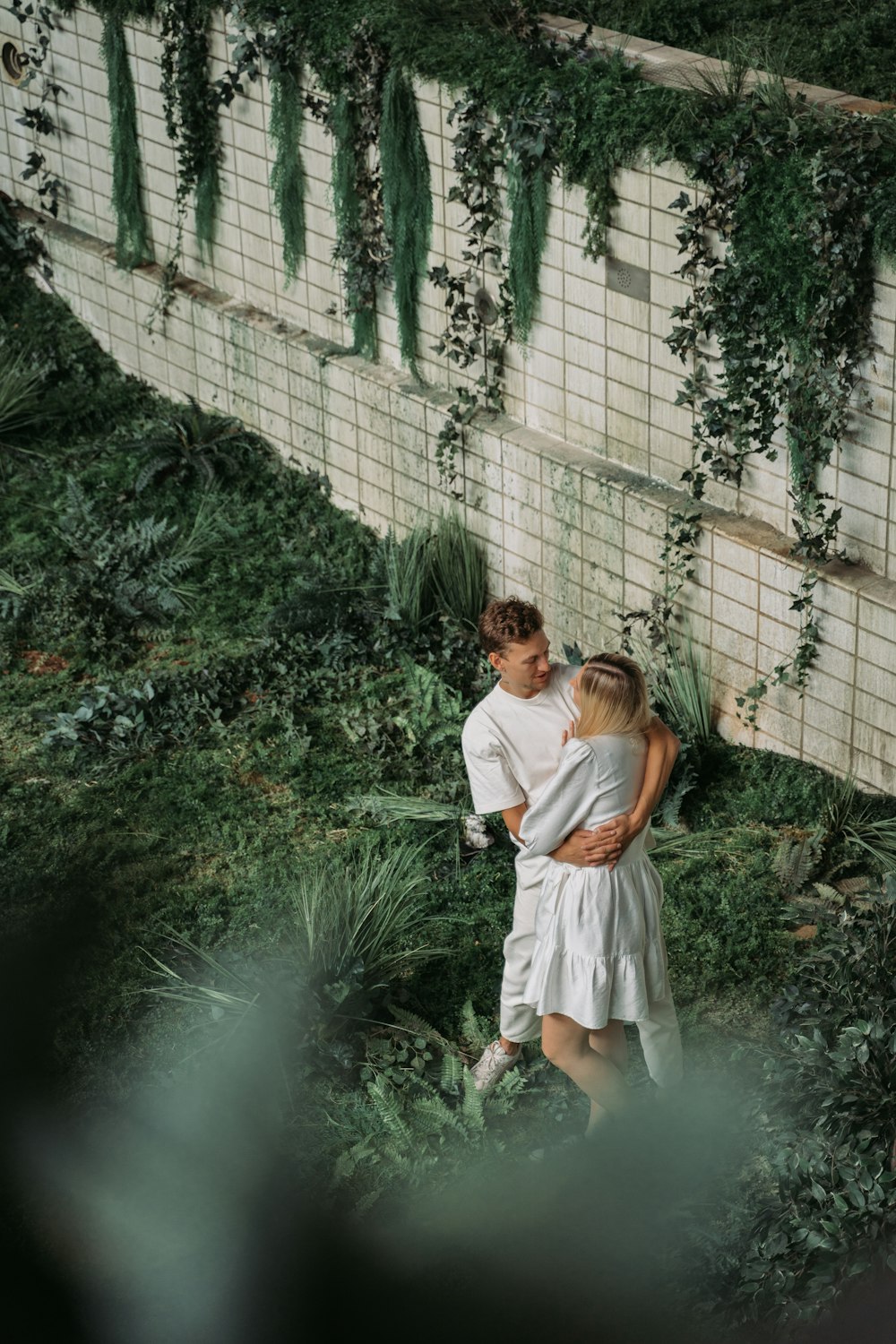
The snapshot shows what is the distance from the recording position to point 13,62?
33.6 feet

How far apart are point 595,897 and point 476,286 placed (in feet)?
12.3

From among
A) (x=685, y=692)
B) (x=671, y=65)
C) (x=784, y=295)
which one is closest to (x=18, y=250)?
(x=671, y=65)

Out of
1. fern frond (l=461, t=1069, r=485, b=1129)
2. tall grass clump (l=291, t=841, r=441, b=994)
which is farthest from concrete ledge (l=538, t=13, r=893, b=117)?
fern frond (l=461, t=1069, r=485, b=1129)

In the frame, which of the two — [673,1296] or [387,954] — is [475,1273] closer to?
[673,1296]

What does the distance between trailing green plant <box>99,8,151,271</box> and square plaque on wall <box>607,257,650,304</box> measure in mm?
3997

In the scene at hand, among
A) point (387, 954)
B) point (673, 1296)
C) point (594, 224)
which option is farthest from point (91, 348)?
point (673, 1296)

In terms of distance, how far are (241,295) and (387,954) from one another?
15.6ft

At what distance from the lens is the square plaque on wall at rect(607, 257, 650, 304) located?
6.56 meters

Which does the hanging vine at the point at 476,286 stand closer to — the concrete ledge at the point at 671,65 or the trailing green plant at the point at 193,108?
the concrete ledge at the point at 671,65

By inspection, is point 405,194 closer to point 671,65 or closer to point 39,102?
point 671,65

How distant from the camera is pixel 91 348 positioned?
10305mm

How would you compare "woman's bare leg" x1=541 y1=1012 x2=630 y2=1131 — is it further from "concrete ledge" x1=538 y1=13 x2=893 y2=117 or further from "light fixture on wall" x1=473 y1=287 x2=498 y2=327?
"light fixture on wall" x1=473 y1=287 x2=498 y2=327

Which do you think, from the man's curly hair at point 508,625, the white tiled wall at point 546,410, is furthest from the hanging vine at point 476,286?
the man's curly hair at point 508,625

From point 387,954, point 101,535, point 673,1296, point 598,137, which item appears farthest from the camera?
point 101,535
